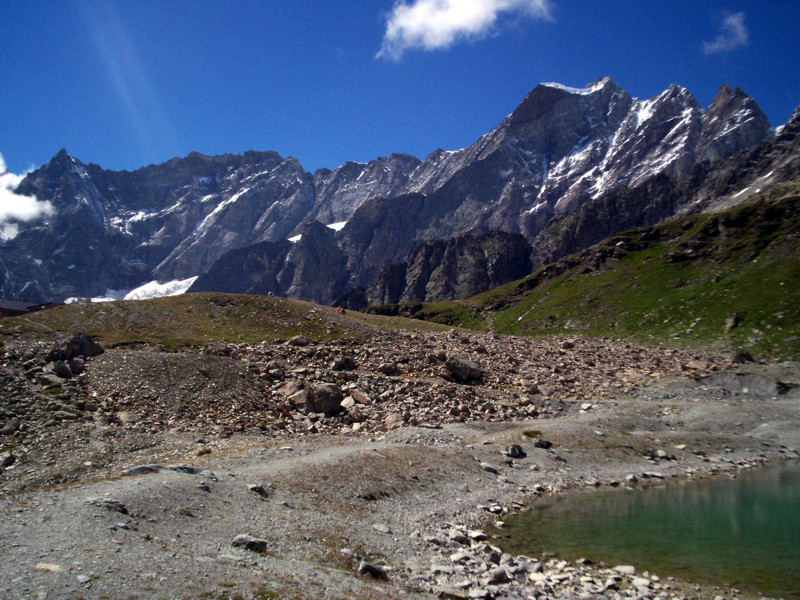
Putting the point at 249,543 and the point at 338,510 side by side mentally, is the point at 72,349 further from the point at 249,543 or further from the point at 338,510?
the point at 249,543

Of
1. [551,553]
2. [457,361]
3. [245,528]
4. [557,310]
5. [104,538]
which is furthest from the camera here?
[557,310]

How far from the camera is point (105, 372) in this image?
116 ft

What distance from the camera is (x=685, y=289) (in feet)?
308

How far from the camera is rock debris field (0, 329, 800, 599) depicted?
13.5 metres

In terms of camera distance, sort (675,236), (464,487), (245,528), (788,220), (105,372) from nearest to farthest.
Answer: (245,528)
(464,487)
(105,372)
(788,220)
(675,236)

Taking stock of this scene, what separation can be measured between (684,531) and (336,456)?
54.9 ft

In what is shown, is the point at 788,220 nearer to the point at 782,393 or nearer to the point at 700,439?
the point at 782,393

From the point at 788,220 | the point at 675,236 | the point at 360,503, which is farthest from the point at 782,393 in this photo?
the point at 675,236

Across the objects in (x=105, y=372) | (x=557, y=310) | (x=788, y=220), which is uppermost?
(x=788, y=220)

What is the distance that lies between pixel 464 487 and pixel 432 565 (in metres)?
9.86

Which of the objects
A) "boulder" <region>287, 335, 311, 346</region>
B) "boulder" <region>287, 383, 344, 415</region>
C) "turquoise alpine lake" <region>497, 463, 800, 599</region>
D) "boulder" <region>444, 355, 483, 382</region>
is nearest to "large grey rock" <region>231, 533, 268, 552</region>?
"turquoise alpine lake" <region>497, 463, 800, 599</region>

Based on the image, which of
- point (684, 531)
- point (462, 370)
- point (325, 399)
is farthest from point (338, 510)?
point (462, 370)

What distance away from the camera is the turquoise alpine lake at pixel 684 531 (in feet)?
56.6

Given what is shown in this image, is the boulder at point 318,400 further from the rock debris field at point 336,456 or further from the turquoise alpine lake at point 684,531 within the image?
the turquoise alpine lake at point 684,531
